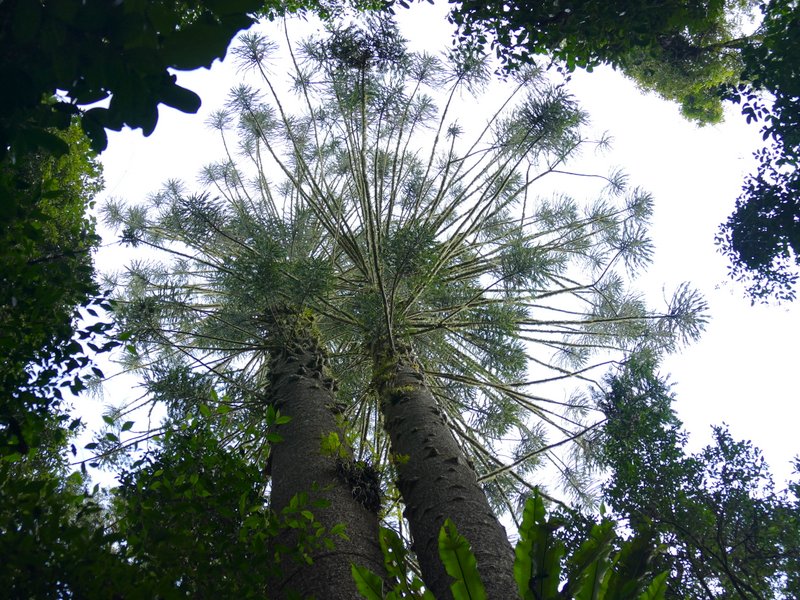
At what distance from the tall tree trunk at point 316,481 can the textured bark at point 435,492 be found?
0.80ft

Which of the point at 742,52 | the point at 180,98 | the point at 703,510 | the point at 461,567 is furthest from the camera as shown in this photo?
the point at 742,52

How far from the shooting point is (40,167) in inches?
147

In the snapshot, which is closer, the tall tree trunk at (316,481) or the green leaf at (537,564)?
the green leaf at (537,564)

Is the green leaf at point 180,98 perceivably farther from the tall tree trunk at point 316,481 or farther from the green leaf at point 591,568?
the green leaf at point 591,568

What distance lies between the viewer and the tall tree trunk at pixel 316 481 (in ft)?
9.16

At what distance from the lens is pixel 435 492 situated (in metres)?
3.50

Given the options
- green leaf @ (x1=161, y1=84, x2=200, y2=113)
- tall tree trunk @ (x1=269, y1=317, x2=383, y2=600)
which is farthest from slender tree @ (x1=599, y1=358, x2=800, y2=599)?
green leaf @ (x1=161, y1=84, x2=200, y2=113)

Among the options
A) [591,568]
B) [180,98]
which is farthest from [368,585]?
[180,98]

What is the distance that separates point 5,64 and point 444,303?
17.8 ft

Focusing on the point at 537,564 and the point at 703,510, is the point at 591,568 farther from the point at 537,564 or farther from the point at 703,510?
the point at 703,510

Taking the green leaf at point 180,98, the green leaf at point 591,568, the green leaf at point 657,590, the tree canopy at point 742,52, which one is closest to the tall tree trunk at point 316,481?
the green leaf at point 591,568

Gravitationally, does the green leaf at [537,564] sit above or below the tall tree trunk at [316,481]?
below

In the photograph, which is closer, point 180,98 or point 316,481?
point 180,98

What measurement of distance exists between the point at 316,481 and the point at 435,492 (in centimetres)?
65
